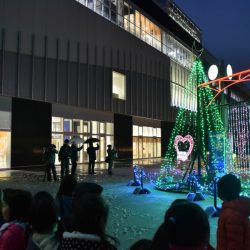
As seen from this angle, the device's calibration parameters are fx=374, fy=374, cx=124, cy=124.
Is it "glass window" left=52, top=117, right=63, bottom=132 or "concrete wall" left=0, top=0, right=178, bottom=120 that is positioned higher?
"concrete wall" left=0, top=0, right=178, bottom=120

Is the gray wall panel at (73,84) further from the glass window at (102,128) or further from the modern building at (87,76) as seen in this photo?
the glass window at (102,128)

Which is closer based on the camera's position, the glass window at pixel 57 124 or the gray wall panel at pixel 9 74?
the gray wall panel at pixel 9 74

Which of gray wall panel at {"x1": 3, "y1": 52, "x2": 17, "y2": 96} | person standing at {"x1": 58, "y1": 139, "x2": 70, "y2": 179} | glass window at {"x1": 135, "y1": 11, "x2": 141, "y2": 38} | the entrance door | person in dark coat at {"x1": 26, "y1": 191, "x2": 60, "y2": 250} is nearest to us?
person in dark coat at {"x1": 26, "y1": 191, "x2": 60, "y2": 250}

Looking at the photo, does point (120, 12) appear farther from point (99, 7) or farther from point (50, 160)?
point (50, 160)

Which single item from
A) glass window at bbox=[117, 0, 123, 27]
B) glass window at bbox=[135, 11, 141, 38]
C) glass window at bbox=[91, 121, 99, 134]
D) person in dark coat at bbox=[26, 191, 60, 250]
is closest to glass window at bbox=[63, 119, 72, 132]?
glass window at bbox=[91, 121, 99, 134]

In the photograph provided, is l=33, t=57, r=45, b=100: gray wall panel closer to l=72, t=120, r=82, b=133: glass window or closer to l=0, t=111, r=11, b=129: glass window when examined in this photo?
l=0, t=111, r=11, b=129: glass window

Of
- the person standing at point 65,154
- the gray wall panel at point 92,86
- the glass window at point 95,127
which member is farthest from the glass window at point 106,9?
the person standing at point 65,154

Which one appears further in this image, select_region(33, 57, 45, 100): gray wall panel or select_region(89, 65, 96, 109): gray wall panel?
select_region(89, 65, 96, 109): gray wall panel

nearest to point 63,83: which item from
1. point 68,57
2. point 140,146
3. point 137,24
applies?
point 68,57

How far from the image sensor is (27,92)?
25000mm

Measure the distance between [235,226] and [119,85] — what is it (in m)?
32.2

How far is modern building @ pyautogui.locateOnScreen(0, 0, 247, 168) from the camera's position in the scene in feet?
80.2

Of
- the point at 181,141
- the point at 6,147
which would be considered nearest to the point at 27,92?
the point at 6,147

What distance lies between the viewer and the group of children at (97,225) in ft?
6.79
